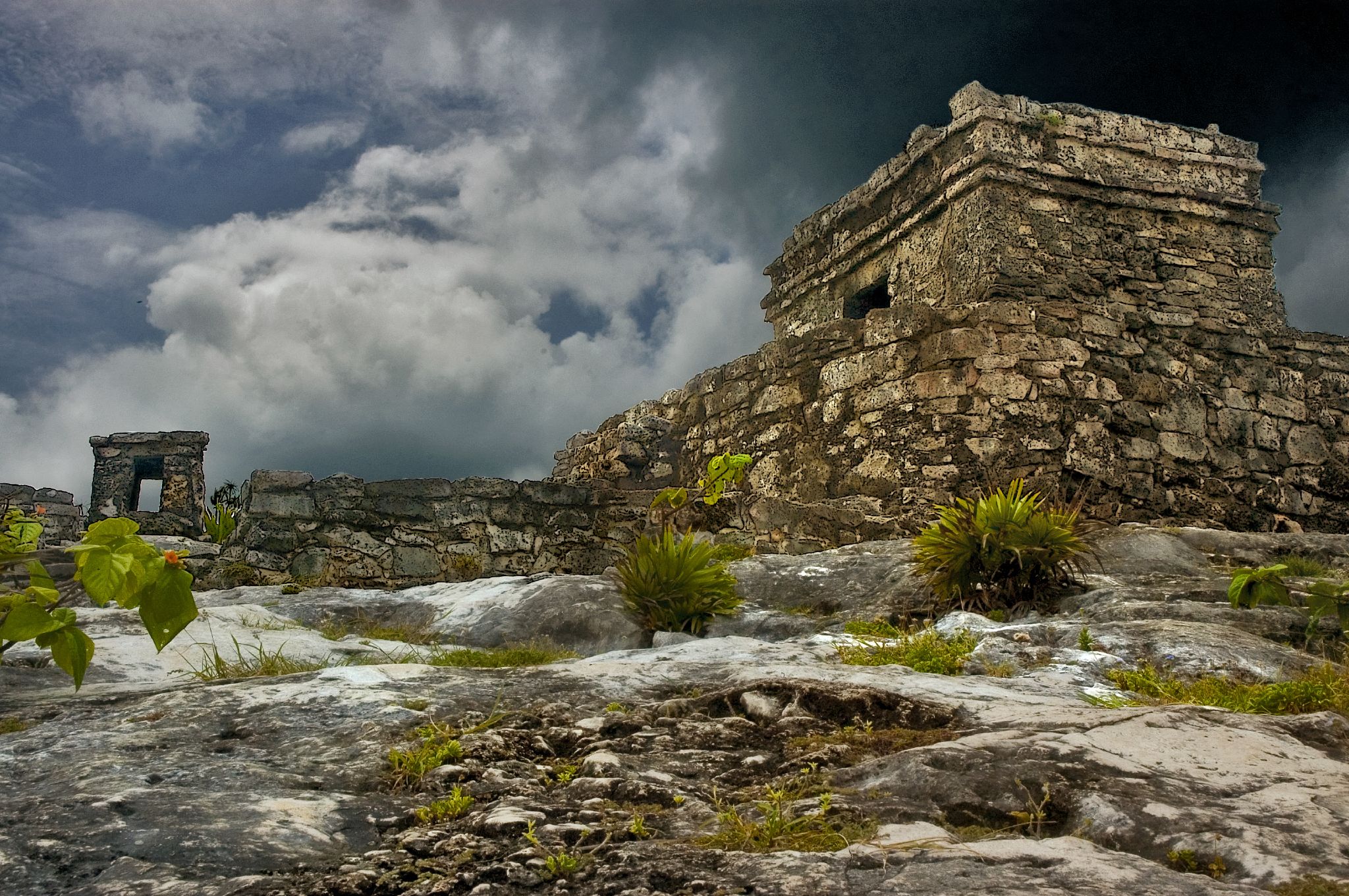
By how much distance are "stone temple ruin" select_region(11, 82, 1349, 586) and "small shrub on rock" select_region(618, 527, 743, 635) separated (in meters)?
1.82

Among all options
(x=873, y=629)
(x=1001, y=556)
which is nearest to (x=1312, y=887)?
(x=873, y=629)

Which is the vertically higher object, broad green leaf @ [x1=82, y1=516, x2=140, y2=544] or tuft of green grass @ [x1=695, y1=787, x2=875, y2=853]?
broad green leaf @ [x1=82, y1=516, x2=140, y2=544]

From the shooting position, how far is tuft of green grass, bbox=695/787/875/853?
1.97m

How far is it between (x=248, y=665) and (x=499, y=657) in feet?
3.84

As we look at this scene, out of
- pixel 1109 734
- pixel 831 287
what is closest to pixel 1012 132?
pixel 831 287

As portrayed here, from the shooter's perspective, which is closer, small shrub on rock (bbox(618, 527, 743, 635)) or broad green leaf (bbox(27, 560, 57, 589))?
broad green leaf (bbox(27, 560, 57, 589))

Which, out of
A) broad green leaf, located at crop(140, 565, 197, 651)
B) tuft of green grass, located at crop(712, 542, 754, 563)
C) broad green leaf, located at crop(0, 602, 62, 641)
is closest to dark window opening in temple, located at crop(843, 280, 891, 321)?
tuft of green grass, located at crop(712, 542, 754, 563)

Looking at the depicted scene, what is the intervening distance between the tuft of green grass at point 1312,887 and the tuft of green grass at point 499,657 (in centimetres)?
313

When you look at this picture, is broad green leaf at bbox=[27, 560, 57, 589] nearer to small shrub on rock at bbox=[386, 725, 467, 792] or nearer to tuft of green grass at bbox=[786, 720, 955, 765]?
small shrub on rock at bbox=[386, 725, 467, 792]

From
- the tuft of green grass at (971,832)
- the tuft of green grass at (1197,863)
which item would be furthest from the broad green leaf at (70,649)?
the tuft of green grass at (1197,863)

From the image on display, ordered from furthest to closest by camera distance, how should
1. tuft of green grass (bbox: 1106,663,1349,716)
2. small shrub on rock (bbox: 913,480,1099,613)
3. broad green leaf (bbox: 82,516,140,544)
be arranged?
Answer: small shrub on rock (bbox: 913,480,1099,613) → tuft of green grass (bbox: 1106,663,1349,716) → broad green leaf (bbox: 82,516,140,544)

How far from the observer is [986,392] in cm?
735

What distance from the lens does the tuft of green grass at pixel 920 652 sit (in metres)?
Answer: 4.14

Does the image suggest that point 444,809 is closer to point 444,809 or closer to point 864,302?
point 444,809
